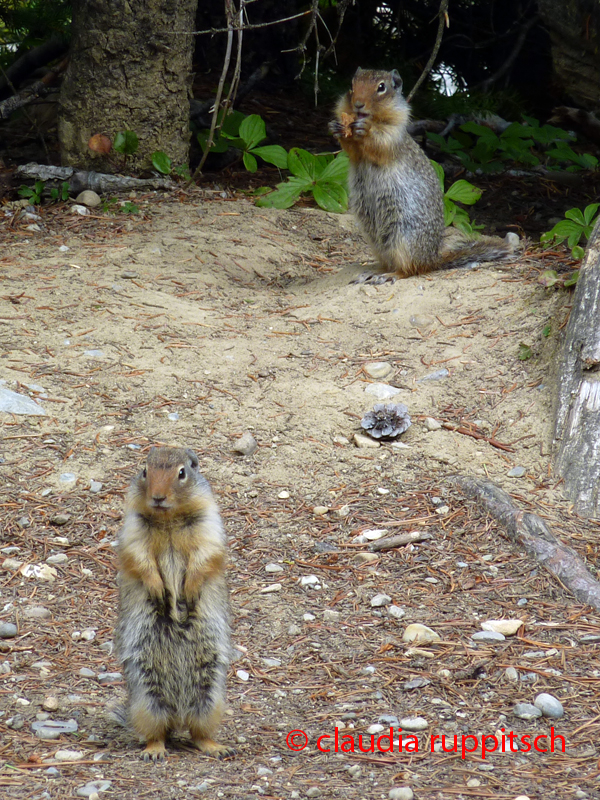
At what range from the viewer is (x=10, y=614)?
3.46m

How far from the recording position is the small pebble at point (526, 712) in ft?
9.33

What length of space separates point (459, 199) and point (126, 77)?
2954 mm

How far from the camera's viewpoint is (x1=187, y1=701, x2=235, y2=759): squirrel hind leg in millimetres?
2793

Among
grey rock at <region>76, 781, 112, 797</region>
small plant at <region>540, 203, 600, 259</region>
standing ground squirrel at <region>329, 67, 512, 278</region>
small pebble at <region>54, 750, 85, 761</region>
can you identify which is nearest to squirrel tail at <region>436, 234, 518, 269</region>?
standing ground squirrel at <region>329, 67, 512, 278</region>

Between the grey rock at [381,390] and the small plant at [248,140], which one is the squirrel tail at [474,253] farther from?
the small plant at [248,140]

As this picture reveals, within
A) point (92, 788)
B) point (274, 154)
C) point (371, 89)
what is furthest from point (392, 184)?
point (92, 788)

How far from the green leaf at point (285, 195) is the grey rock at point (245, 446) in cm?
337

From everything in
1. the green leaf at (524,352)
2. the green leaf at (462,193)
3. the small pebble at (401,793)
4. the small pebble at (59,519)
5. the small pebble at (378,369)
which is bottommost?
the small pebble at (59,519)

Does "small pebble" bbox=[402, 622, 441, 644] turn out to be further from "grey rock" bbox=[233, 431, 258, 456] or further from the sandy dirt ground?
"grey rock" bbox=[233, 431, 258, 456]

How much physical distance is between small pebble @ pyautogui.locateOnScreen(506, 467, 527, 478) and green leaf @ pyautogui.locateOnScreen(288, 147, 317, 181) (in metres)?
3.99

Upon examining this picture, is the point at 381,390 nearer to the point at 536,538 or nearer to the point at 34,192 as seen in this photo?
the point at 536,538

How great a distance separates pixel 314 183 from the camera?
7488 millimetres

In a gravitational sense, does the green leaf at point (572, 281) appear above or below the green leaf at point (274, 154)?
above

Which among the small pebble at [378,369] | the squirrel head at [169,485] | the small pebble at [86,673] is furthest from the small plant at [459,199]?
the small pebble at [86,673]
